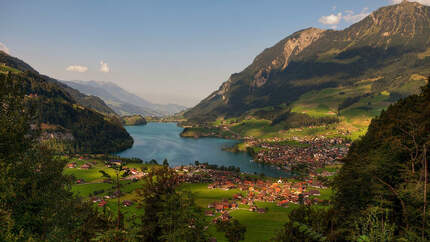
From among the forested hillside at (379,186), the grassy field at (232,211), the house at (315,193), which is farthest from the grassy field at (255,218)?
the forested hillside at (379,186)

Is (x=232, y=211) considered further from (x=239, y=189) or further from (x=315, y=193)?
(x=315, y=193)

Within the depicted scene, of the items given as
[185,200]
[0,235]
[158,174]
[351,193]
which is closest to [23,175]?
[0,235]

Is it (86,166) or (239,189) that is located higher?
(86,166)

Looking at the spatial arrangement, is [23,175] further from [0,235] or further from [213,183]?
[213,183]

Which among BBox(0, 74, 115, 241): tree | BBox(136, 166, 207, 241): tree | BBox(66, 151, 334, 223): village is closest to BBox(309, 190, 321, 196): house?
BBox(66, 151, 334, 223): village

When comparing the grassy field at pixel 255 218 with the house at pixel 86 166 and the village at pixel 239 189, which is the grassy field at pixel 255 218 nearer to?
the village at pixel 239 189

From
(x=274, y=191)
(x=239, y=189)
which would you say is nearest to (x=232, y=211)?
(x=239, y=189)

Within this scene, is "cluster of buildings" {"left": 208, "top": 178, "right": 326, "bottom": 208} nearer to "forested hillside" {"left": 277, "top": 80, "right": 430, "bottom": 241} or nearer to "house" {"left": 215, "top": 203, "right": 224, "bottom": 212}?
"house" {"left": 215, "top": 203, "right": 224, "bottom": 212}

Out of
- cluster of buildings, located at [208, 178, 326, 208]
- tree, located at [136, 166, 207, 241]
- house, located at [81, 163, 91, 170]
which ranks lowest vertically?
cluster of buildings, located at [208, 178, 326, 208]

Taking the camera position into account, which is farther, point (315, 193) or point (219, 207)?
point (315, 193)

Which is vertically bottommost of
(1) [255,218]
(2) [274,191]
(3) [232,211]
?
(3) [232,211]

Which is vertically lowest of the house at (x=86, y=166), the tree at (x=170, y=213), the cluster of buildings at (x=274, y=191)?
the cluster of buildings at (x=274, y=191)
